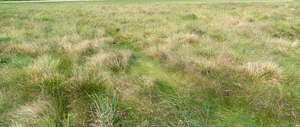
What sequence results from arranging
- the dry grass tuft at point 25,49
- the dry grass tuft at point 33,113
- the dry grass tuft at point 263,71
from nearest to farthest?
the dry grass tuft at point 33,113 → the dry grass tuft at point 263,71 → the dry grass tuft at point 25,49

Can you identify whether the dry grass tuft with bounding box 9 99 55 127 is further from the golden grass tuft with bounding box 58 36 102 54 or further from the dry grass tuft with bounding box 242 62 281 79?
the dry grass tuft with bounding box 242 62 281 79

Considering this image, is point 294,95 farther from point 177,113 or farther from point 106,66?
point 106,66

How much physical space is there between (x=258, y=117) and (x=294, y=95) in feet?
2.33

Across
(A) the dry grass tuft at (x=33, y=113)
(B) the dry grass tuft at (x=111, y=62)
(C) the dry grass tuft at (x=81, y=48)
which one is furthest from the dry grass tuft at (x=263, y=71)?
(C) the dry grass tuft at (x=81, y=48)

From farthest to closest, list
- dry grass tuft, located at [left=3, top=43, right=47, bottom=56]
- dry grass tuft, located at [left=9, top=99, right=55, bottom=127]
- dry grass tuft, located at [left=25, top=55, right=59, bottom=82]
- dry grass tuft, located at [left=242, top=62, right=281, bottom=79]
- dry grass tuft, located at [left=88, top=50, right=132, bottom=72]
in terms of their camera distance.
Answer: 1. dry grass tuft, located at [left=3, top=43, right=47, bottom=56]
2. dry grass tuft, located at [left=88, top=50, right=132, bottom=72]
3. dry grass tuft, located at [left=242, top=62, right=281, bottom=79]
4. dry grass tuft, located at [left=25, top=55, right=59, bottom=82]
5. dry grass tuft, located at [left=9, top=99, right=55, bottom=127]

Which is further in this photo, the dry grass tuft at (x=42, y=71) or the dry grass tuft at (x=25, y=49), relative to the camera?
the dry grass tuft at (x=25, y=49)

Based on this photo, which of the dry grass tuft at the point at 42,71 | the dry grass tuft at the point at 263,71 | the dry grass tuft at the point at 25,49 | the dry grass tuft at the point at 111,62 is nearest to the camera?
the dry grass tuft at the point at 42,71

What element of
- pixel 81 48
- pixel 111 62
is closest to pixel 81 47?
pixel 81 48

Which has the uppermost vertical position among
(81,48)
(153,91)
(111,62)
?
(81,48)

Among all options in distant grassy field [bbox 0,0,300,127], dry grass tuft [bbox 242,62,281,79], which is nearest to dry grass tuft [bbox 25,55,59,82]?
distant grassy field [bbox 0,0,300,127]

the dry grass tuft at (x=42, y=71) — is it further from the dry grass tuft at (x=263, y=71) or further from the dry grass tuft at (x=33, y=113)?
the dry grass tuft at (x=263, y=71)

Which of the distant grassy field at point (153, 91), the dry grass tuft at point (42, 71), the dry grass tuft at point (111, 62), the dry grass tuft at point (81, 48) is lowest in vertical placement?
the distant grassy field at point (153, 91)

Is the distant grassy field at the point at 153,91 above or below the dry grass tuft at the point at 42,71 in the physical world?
below

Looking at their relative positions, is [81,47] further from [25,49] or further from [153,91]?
[153,91]
